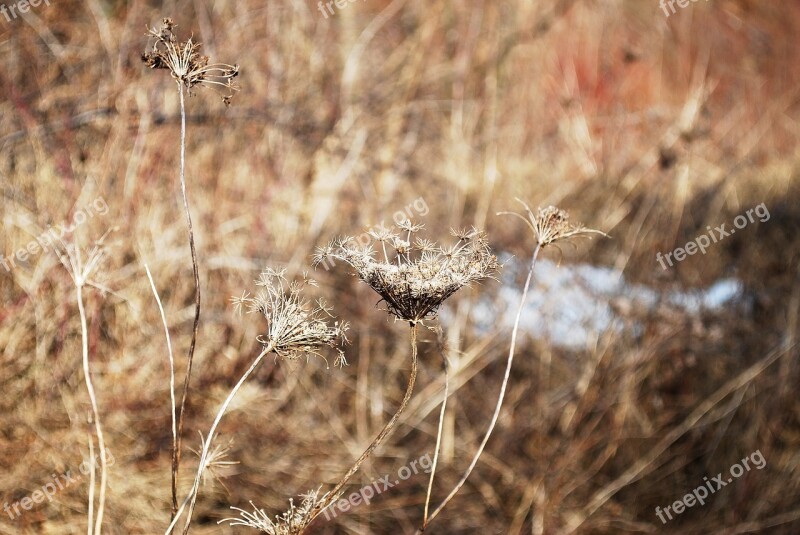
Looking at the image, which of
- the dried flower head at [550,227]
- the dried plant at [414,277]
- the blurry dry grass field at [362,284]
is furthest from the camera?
the blurry dry grass field at [362,284]

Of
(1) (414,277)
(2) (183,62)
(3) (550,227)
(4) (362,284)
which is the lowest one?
(1) (414,277)

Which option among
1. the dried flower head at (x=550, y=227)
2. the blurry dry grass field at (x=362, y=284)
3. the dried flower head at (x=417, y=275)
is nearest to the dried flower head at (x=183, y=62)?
the dried flower head at (x=417, y=275)

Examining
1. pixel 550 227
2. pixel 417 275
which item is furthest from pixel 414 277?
pixel 550 227

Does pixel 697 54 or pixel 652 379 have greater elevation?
pixel 697 54

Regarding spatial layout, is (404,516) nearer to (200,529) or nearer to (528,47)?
(200,529)

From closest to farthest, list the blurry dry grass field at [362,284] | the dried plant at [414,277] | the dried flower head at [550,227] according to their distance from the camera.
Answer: the dried plant at [414,277]
the dried flower head at [550,227]
the blurry dry grass field at [362,284]

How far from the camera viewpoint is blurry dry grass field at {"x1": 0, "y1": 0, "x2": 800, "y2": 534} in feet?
9.70

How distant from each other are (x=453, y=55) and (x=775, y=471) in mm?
3115

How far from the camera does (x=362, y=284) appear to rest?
3.70m

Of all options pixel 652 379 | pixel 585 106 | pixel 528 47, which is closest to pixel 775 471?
pixel 652 379

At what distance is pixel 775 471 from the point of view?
3.34 metres

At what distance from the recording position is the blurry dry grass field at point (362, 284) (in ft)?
9.70

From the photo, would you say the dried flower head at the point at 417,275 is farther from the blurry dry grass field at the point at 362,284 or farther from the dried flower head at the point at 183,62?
the blurry dry grass field at the point at 362,284

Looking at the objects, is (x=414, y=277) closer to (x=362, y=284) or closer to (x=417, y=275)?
(x=417, y=275)
